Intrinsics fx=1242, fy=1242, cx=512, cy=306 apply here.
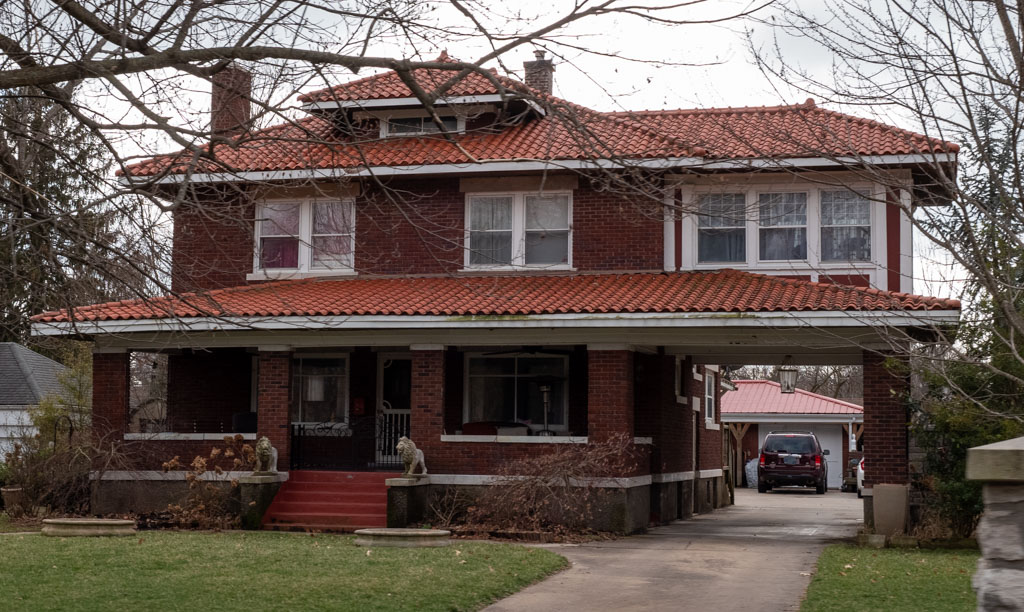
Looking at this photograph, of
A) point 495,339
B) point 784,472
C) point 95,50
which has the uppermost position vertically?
point 95,50

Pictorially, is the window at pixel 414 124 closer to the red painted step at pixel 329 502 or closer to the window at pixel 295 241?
the window at pixel 295 241

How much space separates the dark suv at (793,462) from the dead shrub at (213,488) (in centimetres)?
2343

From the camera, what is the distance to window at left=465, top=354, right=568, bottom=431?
23078 millimetres

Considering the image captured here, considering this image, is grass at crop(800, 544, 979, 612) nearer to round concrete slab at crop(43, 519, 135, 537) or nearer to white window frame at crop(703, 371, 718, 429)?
round concrete slab at crop(43, 519, 135, 537)

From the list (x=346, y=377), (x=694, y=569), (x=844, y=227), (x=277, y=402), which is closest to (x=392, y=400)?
(x=346, y=377)

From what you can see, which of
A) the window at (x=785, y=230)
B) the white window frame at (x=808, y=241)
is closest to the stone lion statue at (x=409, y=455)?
the white window frame at (x=808, y=241)

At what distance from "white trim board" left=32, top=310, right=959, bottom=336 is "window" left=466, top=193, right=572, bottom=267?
318cm

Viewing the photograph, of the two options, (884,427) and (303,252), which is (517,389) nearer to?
(303,252)

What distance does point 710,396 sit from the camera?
31.1 m

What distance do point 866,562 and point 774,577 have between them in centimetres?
197

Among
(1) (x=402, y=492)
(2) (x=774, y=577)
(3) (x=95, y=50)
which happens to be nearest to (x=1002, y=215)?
(2) (x=774, y=577)

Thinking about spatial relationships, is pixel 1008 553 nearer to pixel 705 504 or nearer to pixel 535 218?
pixel 535 218

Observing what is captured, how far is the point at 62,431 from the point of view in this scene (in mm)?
24219

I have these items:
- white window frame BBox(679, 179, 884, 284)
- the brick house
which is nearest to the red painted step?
the brick house
